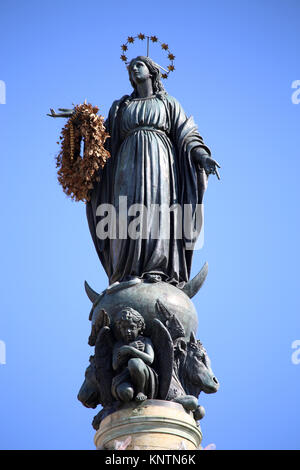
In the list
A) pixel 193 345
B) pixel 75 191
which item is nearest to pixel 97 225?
pixel 75 191

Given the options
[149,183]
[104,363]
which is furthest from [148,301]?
[149,183]

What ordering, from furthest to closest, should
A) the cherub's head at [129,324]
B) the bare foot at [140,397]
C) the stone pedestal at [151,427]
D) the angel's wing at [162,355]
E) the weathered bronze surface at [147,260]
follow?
the cherub's head at [129,324]
the weathered bronze surface at [147,260]
the angel's wing at [162,355]
the bare foot at [140,397]
the stone pedestal at [151,427]

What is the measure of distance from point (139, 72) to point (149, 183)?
8.67 feet

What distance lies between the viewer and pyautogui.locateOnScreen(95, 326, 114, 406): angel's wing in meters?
17.5

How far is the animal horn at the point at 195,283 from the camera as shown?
62.1 ft

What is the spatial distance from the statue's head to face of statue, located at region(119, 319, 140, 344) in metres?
5.51

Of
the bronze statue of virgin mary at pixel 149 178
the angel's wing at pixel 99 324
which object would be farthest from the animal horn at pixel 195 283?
the angel's wing at pixel 99 324

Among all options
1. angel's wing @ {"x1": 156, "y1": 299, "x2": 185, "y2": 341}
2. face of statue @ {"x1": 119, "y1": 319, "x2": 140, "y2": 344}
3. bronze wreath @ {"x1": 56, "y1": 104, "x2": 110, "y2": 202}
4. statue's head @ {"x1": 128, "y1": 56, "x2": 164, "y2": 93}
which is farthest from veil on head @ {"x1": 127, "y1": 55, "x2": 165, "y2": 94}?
face of statue @ {"x1": 119, "y1": 319, "x2": 140, "y2": 344}

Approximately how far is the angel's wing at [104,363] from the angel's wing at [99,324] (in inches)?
6.6

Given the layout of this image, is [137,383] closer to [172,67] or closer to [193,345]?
[193,345]

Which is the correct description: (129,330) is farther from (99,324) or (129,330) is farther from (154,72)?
(154,72)

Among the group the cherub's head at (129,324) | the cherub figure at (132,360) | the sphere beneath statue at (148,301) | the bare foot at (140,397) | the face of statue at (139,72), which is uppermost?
the face of statue at (139,72)

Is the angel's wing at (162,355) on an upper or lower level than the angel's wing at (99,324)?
lower

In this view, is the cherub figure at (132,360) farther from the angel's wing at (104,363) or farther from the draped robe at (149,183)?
the draped robe at (149,183)
